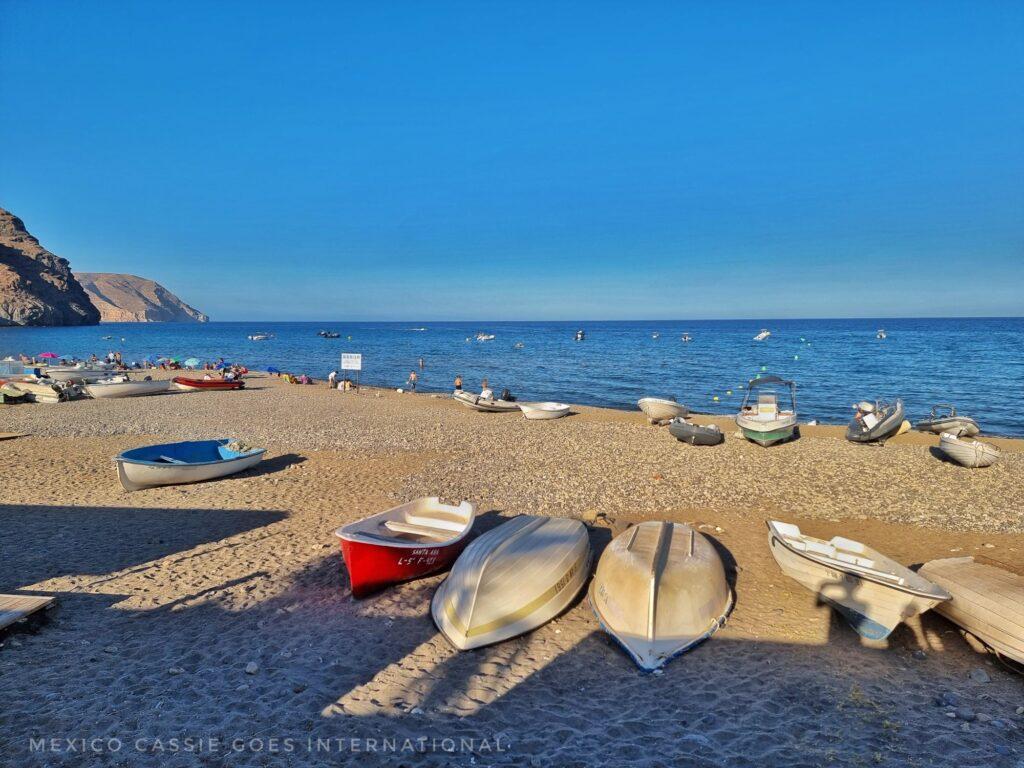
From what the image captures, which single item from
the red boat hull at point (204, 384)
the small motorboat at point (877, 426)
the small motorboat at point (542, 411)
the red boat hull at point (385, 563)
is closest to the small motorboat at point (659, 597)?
the red boat hull at point (385, 563)

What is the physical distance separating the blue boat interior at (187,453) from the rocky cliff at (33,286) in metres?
151

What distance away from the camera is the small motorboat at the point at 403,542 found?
8234mm

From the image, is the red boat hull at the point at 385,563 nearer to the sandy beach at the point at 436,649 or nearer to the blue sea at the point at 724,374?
the sandy beach at the point at 436,649

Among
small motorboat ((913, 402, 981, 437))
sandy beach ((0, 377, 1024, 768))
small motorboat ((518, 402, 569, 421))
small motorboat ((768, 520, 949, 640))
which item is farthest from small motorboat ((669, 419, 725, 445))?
small motorboat ((768, 520, 949, 640))

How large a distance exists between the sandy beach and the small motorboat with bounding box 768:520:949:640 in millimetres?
339

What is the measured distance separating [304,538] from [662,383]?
34.3m

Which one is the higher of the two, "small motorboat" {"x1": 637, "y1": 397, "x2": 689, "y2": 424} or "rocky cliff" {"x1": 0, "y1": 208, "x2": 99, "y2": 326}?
"rocky cliff" {"x1": 0, "y1": 208, "x2": 99, "y2": 326}

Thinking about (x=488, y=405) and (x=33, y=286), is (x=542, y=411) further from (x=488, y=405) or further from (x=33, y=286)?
(x=33, y=286)

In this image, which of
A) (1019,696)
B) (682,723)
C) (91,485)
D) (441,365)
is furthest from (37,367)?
(1019,696)

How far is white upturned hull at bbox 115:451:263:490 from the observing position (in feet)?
43.1

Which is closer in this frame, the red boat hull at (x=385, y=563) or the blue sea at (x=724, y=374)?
the red boat hull at (x=385, y=563)

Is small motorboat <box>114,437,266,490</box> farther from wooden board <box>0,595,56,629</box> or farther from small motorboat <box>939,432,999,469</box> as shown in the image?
small motorboat <box>939,432,999,469</box>

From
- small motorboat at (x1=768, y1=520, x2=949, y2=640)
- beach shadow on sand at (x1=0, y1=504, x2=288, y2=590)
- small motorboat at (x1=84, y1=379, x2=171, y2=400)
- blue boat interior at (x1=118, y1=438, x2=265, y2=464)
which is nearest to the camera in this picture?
small motorboat at (x1=768, y1=520, x2=949, y2=640)

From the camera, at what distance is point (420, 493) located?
13492 millimetres
